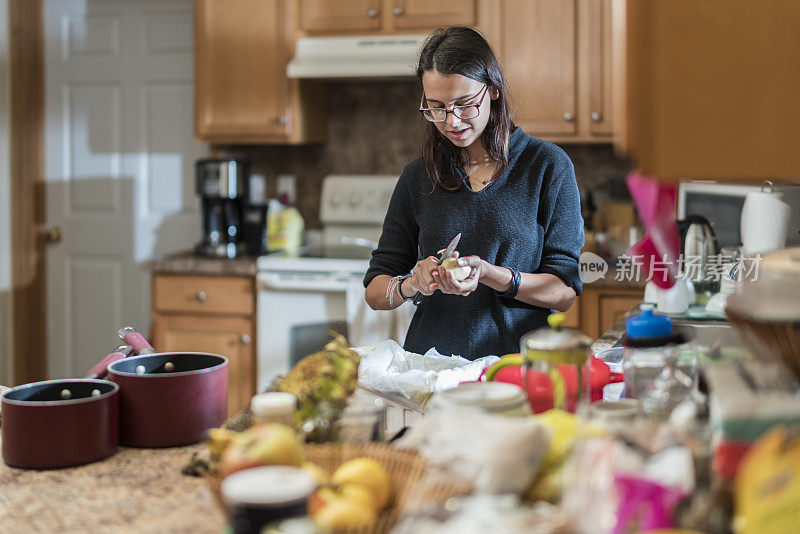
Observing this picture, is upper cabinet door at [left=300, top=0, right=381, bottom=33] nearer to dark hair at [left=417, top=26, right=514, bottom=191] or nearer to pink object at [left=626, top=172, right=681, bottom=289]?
dark hair at [left=417, top=26, right=514, bottom=191]

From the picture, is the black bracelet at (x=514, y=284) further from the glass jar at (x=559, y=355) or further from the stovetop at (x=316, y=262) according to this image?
the stovetop at (x=316, y=262)

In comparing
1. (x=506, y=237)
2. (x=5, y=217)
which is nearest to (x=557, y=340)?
(x=506, y=237)

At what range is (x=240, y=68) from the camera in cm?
370

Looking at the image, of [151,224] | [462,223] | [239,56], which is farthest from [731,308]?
[151,224]

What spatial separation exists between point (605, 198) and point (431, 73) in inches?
77.9

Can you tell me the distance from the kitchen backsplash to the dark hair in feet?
6.07

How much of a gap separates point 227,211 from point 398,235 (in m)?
1.81

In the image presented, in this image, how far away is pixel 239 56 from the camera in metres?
3.70

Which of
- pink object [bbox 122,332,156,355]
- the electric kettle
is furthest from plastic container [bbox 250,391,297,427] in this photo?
the electric kettle

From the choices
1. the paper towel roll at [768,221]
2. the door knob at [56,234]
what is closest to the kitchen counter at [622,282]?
the paper towel roll at [768,221]

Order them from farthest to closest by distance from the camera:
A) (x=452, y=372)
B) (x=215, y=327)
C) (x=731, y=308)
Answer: (x=215, y=327), (x=452, y=372), (x=731, y=308)

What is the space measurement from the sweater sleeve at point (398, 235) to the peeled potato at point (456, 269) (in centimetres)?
30

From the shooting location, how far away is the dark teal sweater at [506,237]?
1.96 metres

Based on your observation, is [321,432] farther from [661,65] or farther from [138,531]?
[661,65]
